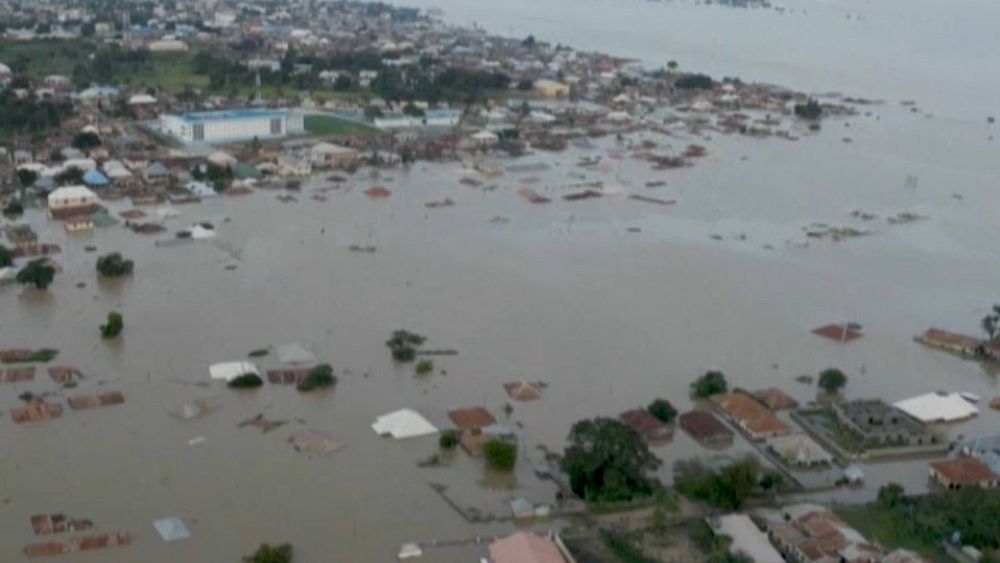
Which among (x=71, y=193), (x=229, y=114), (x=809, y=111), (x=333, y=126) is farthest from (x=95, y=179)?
(x=809, y=111)

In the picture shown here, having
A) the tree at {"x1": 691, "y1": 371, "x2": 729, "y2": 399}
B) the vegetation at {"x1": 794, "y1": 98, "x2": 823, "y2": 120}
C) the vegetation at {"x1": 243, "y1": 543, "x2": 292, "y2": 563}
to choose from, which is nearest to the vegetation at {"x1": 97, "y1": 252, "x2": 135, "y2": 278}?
the vegetation at {"x1": 243, "y1": 543, "x2": 292, "y2": 563}

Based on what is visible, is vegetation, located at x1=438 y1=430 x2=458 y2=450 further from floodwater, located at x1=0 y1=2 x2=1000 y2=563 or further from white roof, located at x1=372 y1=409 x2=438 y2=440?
white roof, located at x1=372 y1=409 x2=438 y2=440

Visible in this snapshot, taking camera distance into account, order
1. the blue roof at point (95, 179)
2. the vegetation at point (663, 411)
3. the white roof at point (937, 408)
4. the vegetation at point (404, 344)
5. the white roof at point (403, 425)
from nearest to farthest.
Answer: the white roof at point (403, 425) → the vegetation at point (663, 411) → the white roof at point (937, 408) → the vegetation at point (404, 344) → the blue roof at point (95, 179)

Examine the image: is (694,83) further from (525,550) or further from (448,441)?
(525,550)

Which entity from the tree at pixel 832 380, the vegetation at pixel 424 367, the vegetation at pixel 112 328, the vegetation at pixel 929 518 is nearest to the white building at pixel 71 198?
the vegetation at pixel 112 328

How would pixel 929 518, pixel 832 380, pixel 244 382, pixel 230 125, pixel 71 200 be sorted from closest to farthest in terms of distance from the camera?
pixel 929 518 → pixel 244 382 → pixel 832 380 → pixel 71 200 → pixel 230 125

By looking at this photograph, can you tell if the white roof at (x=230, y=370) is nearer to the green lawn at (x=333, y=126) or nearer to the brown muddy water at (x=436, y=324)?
the brown muddy water at (x=436, y=324)
